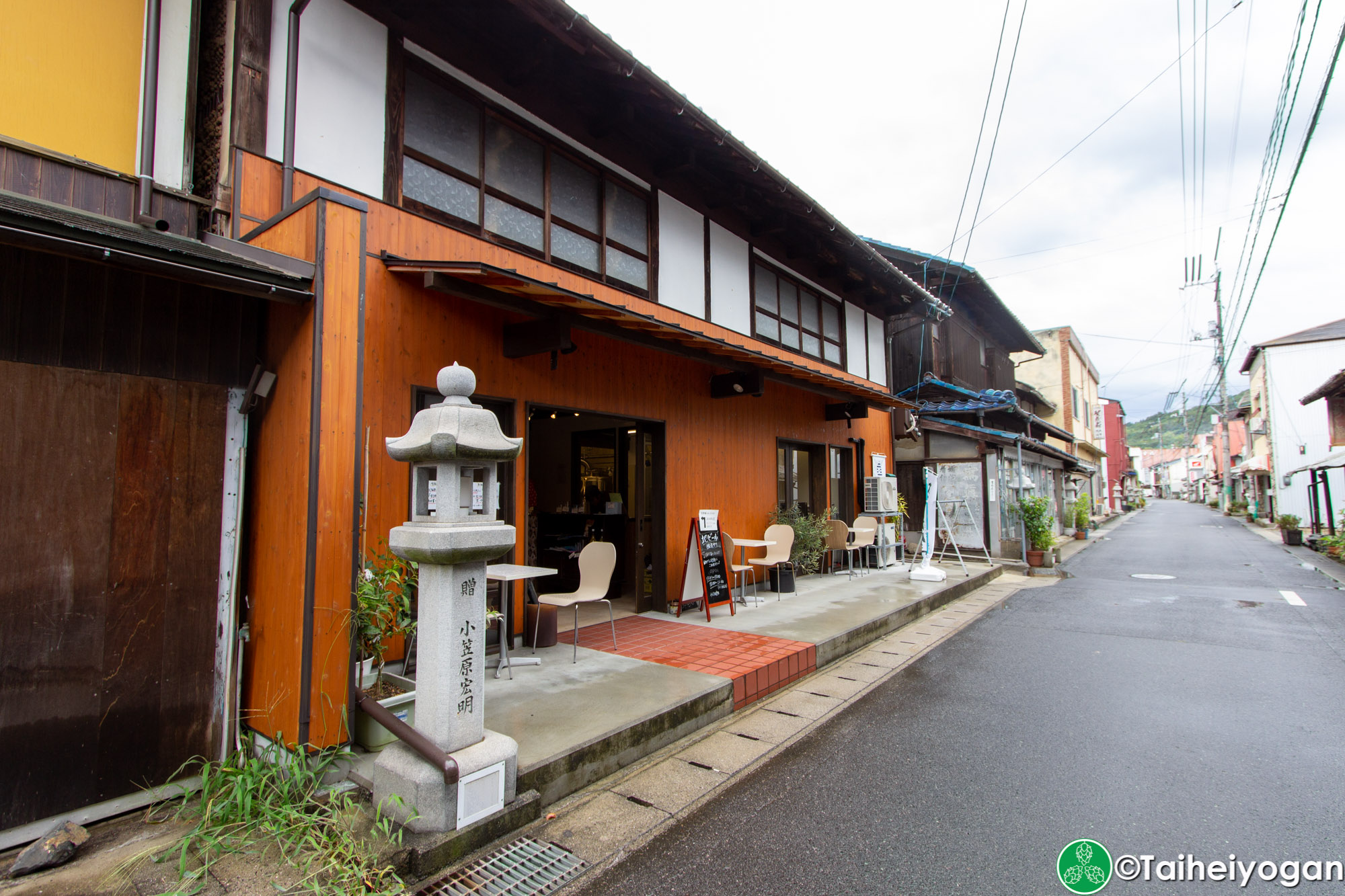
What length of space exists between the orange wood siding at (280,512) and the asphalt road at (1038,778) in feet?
6.61

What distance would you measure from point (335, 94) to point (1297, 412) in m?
32.6

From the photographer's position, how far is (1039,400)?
2369 centimetres

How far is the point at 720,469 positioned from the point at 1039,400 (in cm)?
2105

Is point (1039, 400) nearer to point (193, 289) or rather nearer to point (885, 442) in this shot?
point (885, 442)

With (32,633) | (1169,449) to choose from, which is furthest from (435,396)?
(1169,449)

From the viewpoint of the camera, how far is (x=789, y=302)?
9.57 m

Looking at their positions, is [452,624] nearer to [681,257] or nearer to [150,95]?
[150,95]

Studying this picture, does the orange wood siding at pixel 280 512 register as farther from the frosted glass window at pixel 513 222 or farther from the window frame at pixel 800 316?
the window frame at pixel 800 316

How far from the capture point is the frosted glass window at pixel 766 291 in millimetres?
8875

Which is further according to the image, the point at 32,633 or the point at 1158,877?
the point at 32,633

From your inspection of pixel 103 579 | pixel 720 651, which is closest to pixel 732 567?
pixel 720 651

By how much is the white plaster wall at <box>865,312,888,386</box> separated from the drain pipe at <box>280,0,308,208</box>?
32.4 ft

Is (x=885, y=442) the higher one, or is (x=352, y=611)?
(x=885, y=442)

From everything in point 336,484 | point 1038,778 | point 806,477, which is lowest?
point 1038,778
